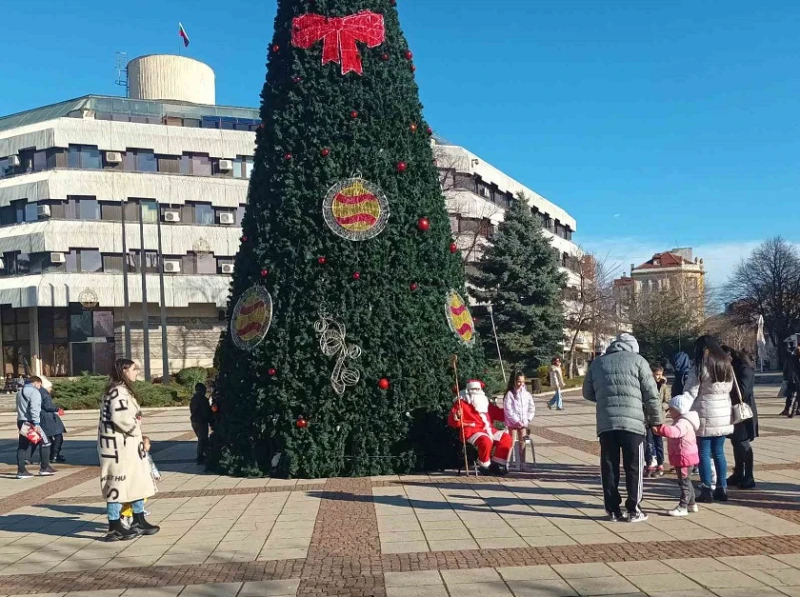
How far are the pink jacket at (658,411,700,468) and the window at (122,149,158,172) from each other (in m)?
39.7

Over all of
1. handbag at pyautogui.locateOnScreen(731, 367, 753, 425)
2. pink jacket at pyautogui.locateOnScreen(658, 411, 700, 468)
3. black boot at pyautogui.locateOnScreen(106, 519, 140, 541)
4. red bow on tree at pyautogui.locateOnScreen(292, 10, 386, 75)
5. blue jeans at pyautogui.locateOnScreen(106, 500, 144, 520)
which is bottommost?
black boot at pyautogui.locateOnScreen(106, 519, 140, 541)

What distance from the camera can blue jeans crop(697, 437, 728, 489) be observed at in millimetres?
7395

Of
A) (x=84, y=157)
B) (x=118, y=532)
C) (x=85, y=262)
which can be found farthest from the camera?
(x=84, y=157)

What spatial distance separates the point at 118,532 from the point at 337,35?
7219 mm

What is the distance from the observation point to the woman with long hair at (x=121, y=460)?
6855mm

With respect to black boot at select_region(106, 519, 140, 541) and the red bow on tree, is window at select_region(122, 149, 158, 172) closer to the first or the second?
the red bow on tree

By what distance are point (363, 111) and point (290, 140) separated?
3.73 ft

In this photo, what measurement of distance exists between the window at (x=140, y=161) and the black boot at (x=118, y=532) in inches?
1491

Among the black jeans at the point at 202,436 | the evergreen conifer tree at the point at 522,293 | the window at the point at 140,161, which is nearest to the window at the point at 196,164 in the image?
→ the window at the point at 140,161

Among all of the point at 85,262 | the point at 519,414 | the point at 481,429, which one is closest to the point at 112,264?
the point at 85,262

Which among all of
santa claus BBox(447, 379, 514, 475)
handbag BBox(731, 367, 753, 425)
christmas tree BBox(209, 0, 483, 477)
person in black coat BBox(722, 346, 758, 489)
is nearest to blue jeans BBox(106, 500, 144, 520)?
christmas tree BBox(209, 0, 483, 477)

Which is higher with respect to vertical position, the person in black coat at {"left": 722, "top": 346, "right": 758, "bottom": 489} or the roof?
the roof

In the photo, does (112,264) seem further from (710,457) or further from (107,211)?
(710,457)

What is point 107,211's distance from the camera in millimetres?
40594
